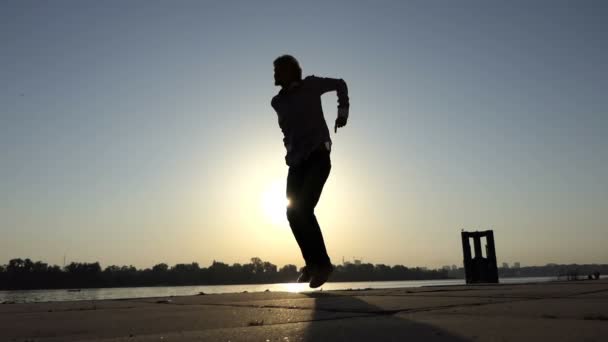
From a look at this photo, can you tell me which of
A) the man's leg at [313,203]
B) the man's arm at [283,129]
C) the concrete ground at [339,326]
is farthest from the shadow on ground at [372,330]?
the man's arm at [283,129]

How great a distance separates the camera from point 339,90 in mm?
4605

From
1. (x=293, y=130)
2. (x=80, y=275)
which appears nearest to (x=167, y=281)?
(x=80, y=275)

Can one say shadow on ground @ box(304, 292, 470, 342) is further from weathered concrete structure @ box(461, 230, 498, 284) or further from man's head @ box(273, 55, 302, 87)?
weathered concrete structure @ box(461, 230, 498, 284)

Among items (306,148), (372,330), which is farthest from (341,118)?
(372,330)

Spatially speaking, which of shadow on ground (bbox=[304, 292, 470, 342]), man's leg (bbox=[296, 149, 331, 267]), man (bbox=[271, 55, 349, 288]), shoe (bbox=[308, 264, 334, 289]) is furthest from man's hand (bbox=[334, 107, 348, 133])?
shadow on ground (bbox=[304, 292, 470, 342])

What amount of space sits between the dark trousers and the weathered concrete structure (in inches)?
622

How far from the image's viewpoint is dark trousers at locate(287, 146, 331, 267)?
419 centimetres

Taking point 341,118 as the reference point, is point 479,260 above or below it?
below

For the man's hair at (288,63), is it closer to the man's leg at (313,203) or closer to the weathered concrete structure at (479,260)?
the man's leg at (313,203)

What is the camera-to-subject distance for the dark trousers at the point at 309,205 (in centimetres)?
419

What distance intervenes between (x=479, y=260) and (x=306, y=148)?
16.9 metres

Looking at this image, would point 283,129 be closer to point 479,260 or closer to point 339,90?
point 339,90

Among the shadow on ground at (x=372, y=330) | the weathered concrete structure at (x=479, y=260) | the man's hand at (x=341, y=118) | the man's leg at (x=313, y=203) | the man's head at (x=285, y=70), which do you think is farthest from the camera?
the weathered concrete structure at (x=479, y=260)

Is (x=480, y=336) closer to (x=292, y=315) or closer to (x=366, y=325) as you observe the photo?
(x=366, y=325)
